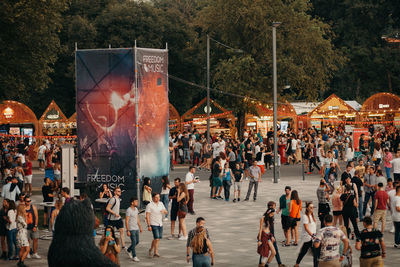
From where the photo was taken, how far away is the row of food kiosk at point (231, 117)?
44844 millimetres

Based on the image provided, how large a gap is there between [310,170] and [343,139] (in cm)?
726

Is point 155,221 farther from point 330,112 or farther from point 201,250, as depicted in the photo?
point 330,112

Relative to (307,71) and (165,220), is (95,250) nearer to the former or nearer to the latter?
(165,220)

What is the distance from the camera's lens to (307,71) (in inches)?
1786

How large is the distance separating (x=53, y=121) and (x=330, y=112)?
20035mm

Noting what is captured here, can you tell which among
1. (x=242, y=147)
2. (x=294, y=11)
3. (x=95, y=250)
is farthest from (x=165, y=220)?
(x=294, y=11)

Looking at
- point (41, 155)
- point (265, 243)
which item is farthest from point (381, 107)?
point (265, 243)

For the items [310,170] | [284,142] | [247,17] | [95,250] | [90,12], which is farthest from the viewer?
[90,12]

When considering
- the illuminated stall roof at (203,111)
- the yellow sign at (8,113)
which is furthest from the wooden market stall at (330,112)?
the yellow sign at (8,113)

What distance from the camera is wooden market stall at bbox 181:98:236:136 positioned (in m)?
44.8

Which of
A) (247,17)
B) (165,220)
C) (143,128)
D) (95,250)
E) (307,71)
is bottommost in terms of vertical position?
(165,220)

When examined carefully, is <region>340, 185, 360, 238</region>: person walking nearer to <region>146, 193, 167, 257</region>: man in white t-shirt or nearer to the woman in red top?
the woman in red top

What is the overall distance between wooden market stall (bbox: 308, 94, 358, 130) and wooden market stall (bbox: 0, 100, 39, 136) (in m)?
20.1

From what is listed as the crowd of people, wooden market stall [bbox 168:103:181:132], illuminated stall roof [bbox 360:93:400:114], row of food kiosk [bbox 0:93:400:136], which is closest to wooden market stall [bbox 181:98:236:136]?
row of food kiosk [bbox 0:93:400:136]
